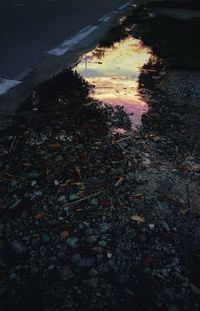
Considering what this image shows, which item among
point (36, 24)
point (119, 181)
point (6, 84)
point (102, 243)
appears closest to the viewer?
point (102, 243)

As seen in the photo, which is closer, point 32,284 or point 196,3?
point 32,284

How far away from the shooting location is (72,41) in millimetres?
7906

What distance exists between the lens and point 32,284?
230 centimetres

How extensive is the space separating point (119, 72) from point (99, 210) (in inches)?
151

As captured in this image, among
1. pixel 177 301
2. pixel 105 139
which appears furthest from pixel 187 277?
pixel 105 139

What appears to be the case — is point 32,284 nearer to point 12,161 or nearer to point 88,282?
point 88,282

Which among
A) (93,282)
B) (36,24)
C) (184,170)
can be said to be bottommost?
(93,282)

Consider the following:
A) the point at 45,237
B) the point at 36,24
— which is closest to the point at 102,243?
the point at 45,237

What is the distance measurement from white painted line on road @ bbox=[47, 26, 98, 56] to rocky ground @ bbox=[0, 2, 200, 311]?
2.77 m

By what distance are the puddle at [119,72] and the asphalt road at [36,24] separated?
1.13m

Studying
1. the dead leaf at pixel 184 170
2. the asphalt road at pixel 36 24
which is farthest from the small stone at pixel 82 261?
the asphalt road at pixel 36 24

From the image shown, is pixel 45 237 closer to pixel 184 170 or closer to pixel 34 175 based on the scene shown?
pixel 34 175

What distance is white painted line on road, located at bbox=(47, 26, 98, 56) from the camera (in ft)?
23.0

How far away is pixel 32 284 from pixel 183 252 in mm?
1154
